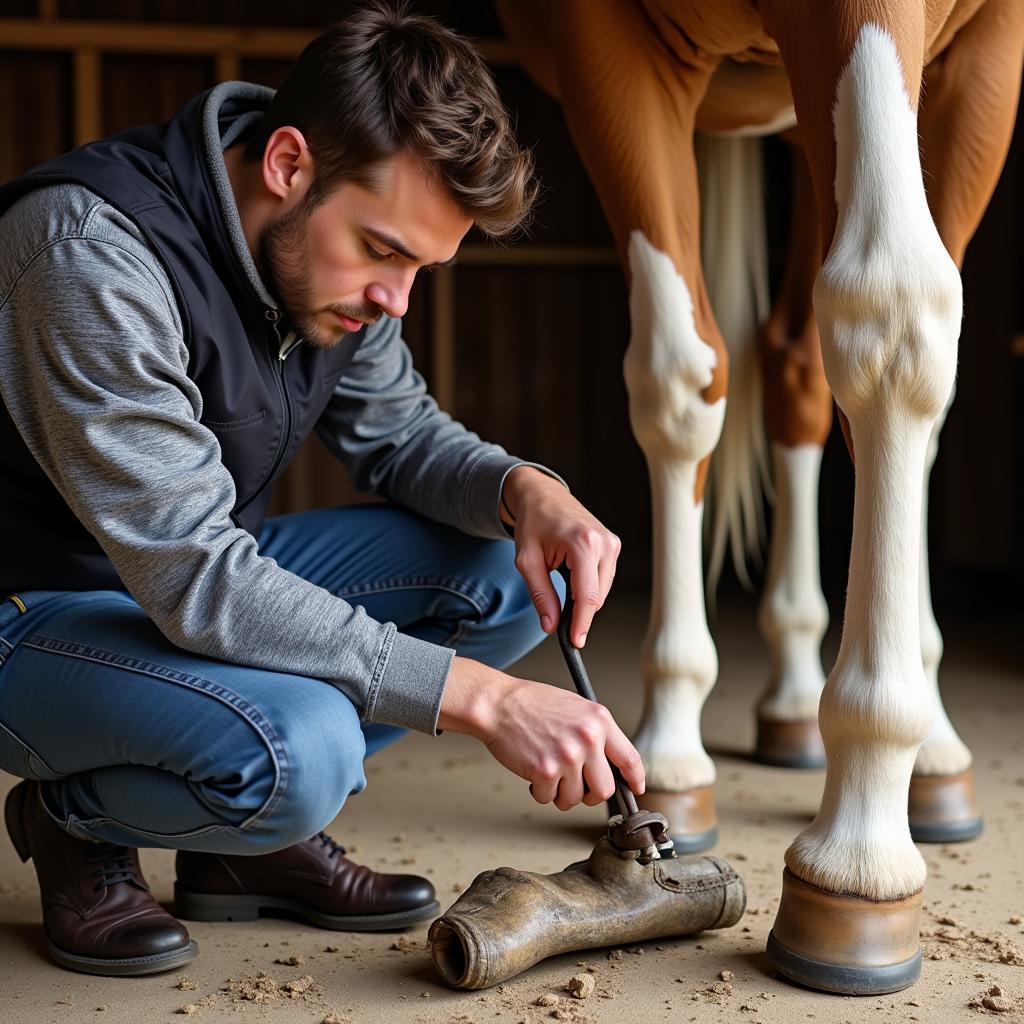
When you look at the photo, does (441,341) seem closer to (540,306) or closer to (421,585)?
(540,306)

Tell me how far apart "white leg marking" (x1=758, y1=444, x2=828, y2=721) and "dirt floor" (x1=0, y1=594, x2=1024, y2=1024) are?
0.17 meters

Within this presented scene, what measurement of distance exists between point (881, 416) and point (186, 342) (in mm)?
658

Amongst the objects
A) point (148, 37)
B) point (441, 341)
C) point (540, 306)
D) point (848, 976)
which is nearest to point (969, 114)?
point (848, 976)

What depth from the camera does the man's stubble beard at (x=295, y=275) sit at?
1.30 m

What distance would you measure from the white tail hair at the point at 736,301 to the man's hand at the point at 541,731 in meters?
1.14

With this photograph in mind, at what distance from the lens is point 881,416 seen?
1.26m

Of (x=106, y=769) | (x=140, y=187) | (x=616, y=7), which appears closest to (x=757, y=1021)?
(x=106, y=769)

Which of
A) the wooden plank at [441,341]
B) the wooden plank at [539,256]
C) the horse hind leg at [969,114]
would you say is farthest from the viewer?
the wooden plank at [539,256]

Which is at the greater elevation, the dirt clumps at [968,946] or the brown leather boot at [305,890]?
the dirt clumps at [968,946]

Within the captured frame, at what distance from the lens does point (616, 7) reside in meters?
1.71

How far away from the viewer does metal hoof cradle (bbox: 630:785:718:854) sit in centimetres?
172

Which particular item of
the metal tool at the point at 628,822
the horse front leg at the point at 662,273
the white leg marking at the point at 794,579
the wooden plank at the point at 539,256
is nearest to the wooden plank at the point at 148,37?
the wooden plank at the point at 539,256

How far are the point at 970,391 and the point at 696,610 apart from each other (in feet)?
6.96

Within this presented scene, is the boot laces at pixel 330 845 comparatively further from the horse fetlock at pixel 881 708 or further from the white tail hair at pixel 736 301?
the white tail hair at pixel 736 301
